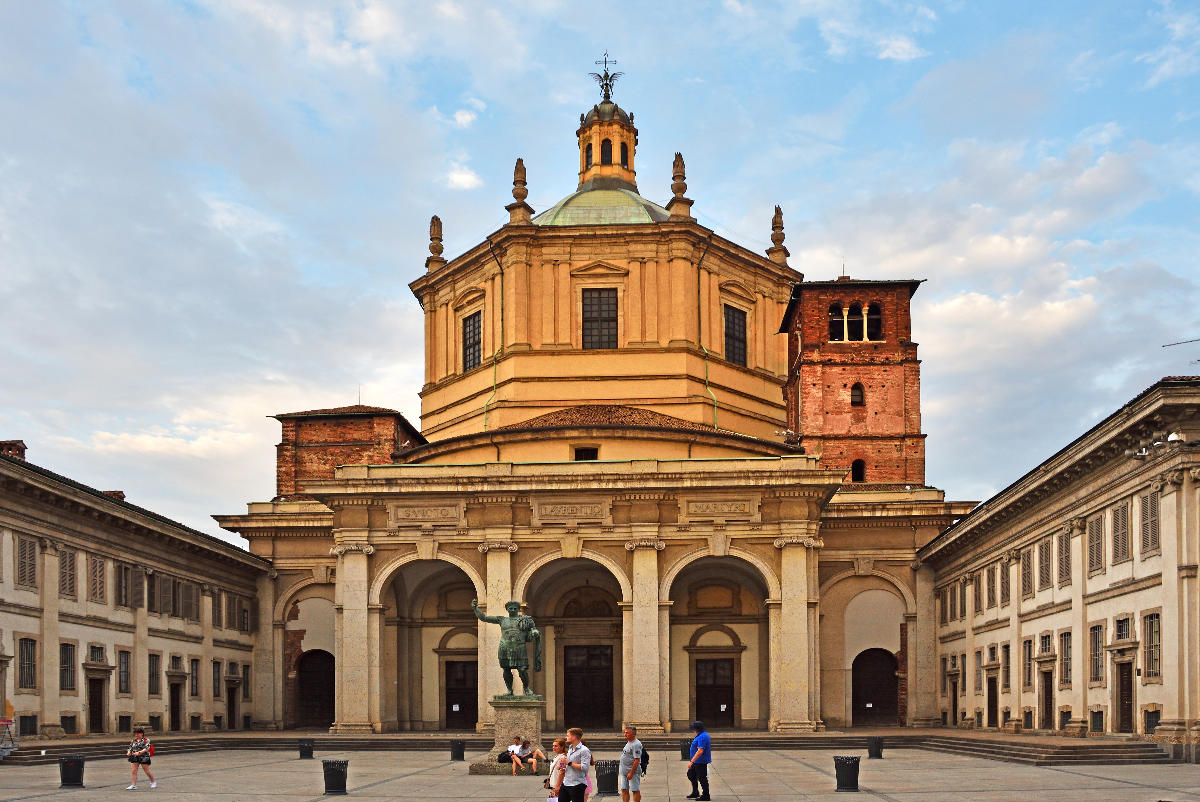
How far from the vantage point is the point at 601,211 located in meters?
58.2

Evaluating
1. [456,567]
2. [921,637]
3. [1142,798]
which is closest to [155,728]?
[456,567]

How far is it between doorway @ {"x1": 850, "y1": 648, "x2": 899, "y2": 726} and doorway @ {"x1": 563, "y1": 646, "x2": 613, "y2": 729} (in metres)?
9.20

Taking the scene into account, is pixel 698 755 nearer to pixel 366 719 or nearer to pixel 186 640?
pixel 366 719

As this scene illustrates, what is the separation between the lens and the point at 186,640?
163ft

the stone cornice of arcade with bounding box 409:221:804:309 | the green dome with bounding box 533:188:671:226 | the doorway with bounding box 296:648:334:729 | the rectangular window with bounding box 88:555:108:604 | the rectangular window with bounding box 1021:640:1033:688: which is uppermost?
the green dome with bounding box 533:188:671:226

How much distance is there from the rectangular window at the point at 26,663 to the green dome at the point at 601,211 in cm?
2608

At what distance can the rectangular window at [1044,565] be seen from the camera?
39.1 meters

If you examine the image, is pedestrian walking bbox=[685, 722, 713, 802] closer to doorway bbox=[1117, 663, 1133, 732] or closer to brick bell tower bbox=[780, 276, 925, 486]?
doorway bbox=[1117, 663, 1133, 732]

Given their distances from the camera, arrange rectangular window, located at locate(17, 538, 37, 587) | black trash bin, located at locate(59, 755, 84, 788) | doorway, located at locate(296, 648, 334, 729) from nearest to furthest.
Result: black trash bin, located at locate(59, 755, 84, 788)
rectangular window, located at locate(17, 538, 37, 587)
doorway, located at locate(296, 648, 334, 729)

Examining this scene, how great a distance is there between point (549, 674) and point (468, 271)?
1711cm

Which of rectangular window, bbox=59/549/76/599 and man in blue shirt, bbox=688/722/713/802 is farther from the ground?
rectangular window, bbox=59/549/76/599

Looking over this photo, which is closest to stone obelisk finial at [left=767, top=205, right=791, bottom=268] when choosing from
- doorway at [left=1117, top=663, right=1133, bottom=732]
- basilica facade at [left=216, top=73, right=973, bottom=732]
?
basilica facade at [left=216, top=73, right=973, bottom=732]

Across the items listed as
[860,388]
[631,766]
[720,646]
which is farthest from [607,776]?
[860,388]

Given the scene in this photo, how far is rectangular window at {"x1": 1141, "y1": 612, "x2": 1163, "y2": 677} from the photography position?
100 feet
